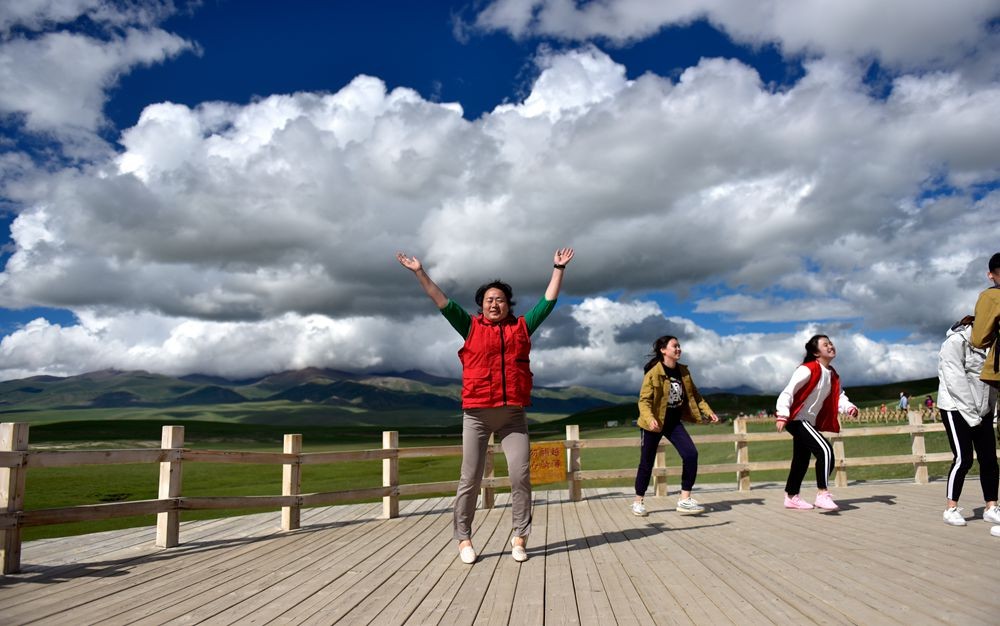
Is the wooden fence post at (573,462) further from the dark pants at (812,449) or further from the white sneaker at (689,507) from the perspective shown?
the dark pants at (812,449)

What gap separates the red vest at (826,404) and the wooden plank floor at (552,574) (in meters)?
1.08

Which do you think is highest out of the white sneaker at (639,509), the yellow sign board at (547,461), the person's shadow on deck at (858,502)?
the yellow sign board at (547,461)

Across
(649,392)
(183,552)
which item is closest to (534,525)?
(649,392)

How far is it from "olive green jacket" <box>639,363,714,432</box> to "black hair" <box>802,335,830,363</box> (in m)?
1.34

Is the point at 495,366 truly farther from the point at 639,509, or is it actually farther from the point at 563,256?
the point at 639,509

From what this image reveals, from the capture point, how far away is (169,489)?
23.3ft

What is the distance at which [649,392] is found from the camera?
26.5ft

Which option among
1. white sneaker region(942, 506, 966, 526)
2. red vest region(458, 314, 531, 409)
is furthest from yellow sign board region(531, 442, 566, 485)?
white sneaker region(942, 506, 966, 526)

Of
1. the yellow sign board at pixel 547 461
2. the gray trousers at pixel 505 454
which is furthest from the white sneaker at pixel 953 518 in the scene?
the yellow sign board at pixel 547 461

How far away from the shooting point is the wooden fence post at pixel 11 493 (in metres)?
5.79

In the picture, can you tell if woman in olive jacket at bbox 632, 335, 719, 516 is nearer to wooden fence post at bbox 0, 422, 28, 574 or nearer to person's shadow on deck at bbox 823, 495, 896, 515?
person's shadow on deck at bbox 823, 495, 896, 515

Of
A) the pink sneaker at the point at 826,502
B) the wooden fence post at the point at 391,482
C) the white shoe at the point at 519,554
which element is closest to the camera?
the white shoe at the point at 519,554

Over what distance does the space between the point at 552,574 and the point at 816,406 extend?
4.52 metres

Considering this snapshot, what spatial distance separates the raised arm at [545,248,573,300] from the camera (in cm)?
574
